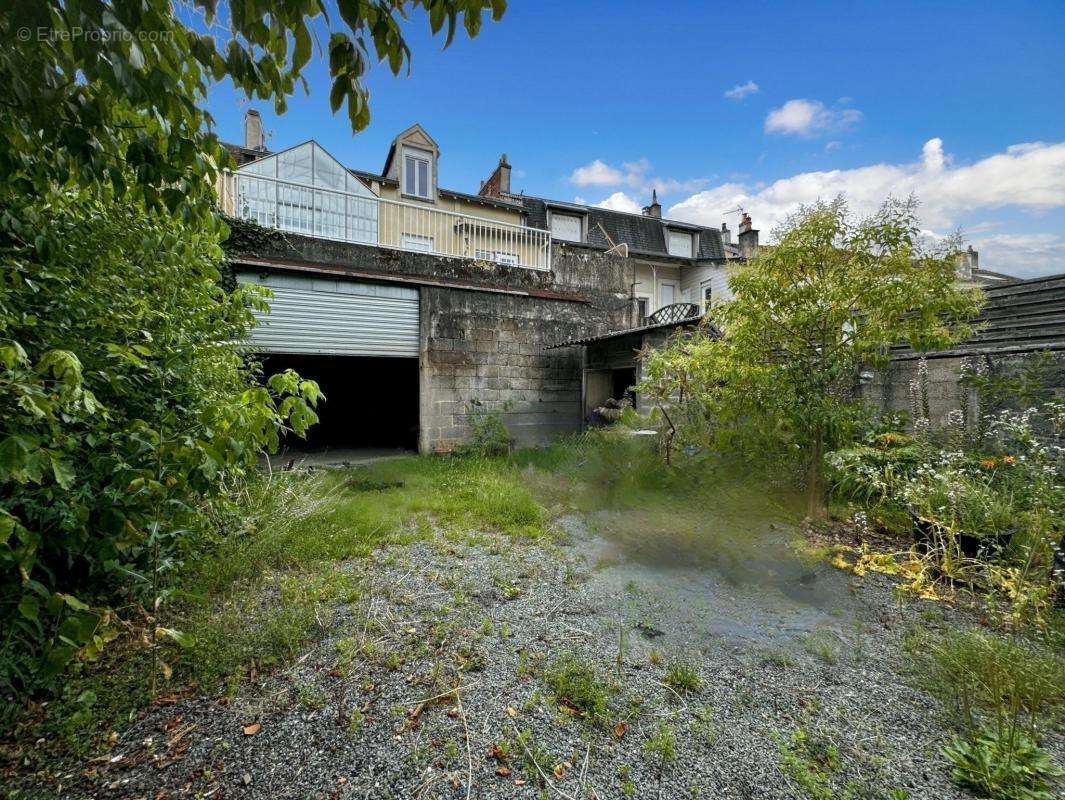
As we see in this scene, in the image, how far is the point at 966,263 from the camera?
28.7ft

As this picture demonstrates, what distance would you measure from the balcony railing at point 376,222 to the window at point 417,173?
4.60 metres

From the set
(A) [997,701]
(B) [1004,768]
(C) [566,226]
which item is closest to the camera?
(B) [1004,768]

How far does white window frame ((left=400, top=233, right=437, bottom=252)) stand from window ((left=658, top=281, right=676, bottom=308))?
12.0 m

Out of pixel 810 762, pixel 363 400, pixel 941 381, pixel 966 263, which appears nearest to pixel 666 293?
pixel 966 263

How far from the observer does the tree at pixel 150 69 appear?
1.11m

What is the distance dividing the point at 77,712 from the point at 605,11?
5827 millimetres

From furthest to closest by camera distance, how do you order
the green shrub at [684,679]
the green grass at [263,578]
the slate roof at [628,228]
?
the slate roof at [628,228] → the green shrub at [684,679] → the green grass at [263,578]

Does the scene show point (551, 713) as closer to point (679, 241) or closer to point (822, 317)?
point (822, 317)

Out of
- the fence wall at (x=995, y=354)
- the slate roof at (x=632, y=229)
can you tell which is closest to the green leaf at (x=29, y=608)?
the fence wall at (x=995, y=354)

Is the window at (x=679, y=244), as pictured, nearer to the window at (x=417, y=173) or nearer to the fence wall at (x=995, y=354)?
the window at (x=417, y=173)

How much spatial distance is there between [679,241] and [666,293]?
2461 millimetres

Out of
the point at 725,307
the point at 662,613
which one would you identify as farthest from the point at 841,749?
the point at 725,307

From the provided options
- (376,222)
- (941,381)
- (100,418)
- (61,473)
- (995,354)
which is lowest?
(61,473)

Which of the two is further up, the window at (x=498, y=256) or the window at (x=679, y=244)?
the window at (x=679, y=244)
